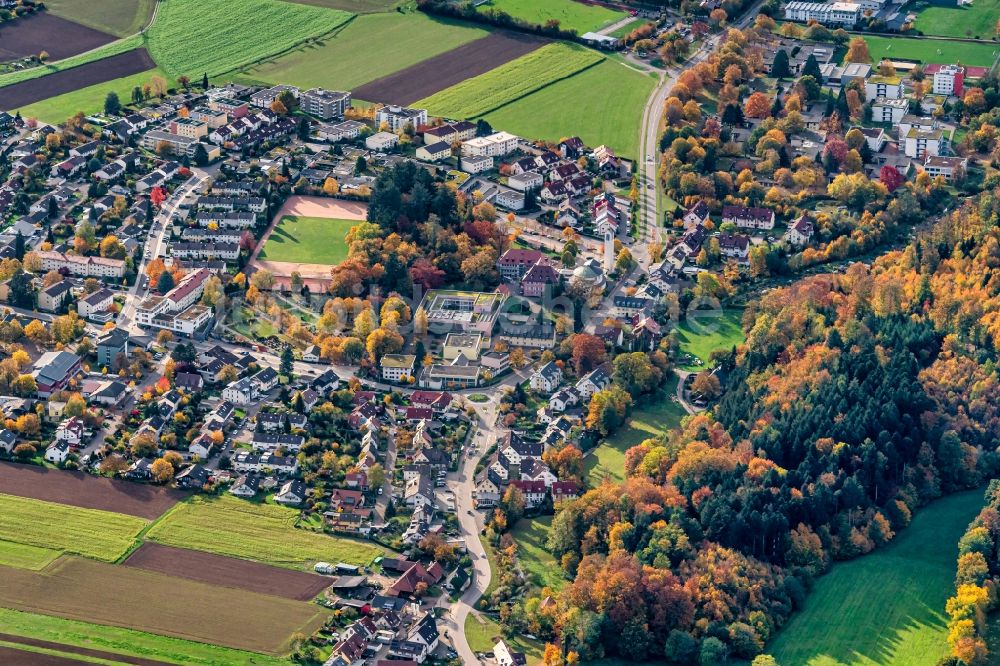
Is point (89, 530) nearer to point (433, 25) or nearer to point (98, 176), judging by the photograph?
point (98, 176)

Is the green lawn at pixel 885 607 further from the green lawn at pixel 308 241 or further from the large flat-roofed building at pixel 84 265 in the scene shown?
the large flat-roofed building at pixel 84 265

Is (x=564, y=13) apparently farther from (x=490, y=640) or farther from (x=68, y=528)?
(x=490, y=640)

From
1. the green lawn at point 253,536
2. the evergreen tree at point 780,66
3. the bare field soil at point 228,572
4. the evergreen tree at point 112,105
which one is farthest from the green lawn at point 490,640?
the evergreen tree at point 780,66

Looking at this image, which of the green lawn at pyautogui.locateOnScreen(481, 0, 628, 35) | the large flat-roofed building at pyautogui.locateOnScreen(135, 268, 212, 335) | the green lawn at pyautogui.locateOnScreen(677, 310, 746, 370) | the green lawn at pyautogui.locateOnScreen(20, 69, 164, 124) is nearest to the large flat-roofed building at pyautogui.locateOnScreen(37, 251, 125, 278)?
the large flat-roofed building at pyautogui.locateOnScreen(135, 268, 212, 335)

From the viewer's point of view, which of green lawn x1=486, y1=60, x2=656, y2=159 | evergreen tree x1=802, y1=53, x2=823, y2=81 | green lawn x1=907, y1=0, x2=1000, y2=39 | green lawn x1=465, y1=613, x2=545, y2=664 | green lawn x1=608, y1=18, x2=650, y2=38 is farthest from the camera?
green lawn x1=907, y1=0, x2=1000, y2=39

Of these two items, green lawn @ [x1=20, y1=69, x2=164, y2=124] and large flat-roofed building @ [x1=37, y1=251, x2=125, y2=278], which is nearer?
large flat-roofed building @ [x1=37, y1=251, x2=125, y2=278]

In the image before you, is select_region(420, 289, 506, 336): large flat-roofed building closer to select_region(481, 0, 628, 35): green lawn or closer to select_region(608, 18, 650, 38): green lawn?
select_region(608, 18, 650, 38): green lawn

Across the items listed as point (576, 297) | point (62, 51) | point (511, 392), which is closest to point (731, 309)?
point (576, 297)

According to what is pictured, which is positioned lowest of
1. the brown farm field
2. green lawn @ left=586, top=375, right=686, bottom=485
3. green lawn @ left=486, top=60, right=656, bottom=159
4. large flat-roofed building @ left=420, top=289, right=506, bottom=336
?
the brown farm field
